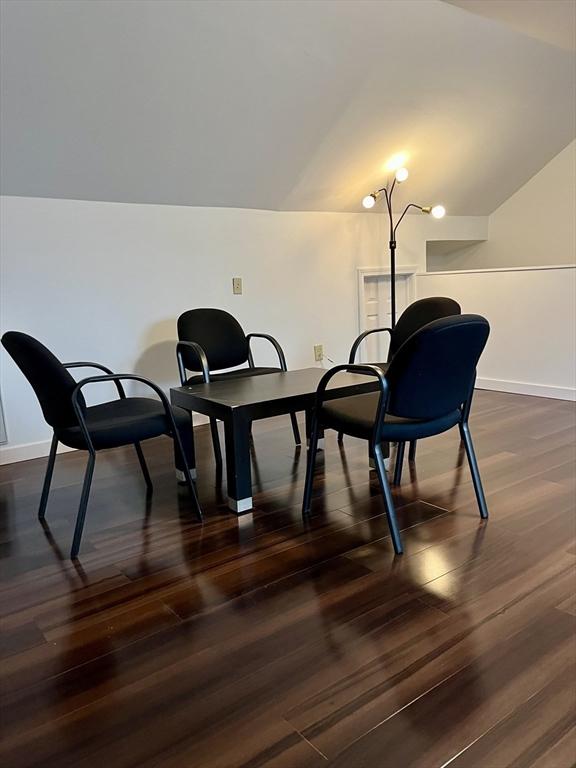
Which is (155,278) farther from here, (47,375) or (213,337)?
(47,375)

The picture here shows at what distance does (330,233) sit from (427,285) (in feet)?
3.63

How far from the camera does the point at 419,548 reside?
200 centimetres

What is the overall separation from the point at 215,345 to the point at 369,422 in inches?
63.8

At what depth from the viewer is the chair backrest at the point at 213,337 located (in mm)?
3369

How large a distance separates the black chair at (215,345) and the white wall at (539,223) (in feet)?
11.1

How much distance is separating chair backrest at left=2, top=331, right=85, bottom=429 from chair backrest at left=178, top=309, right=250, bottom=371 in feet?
4.07

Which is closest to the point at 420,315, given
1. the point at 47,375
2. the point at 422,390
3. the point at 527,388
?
the point at 422,390

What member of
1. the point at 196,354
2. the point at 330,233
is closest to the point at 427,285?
the point at 330,233

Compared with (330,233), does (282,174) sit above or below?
above

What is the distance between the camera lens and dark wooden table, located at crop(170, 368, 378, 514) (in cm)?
230

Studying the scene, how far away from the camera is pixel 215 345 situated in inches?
136

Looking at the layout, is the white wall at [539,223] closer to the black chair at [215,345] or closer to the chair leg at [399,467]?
the black chair at [215,345]

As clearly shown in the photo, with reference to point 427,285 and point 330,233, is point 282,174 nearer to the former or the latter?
point 330,233

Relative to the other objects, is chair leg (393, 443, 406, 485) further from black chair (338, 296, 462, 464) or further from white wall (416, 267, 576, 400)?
white wall (416, 267, 576, 400)
